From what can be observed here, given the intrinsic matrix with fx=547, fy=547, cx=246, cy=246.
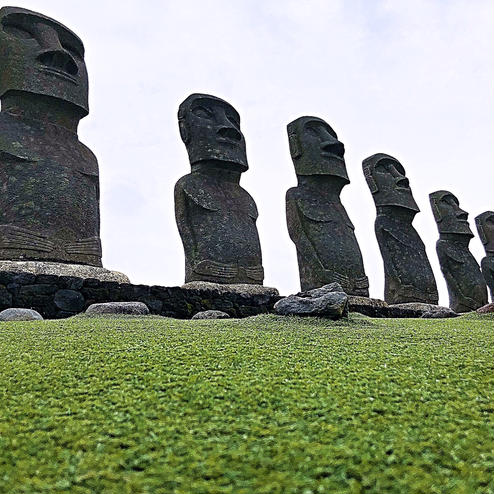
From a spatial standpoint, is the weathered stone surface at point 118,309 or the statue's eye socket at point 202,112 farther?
the statue's eye socket at point 202,112

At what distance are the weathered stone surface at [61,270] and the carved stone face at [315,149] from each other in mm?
5441

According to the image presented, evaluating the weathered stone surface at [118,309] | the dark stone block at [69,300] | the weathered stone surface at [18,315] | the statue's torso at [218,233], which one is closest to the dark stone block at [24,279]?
the dark stone block at [69,300]

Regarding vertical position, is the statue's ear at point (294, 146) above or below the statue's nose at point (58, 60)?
below

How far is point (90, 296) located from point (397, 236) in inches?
331

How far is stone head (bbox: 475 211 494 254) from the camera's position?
1703 centimetres

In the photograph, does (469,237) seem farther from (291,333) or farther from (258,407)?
(258,407)

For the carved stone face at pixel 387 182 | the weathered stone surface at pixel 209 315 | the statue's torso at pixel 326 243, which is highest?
the carved stone face at pixel 387 182

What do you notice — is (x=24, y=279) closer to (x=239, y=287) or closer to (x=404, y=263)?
(x=239, y=287)

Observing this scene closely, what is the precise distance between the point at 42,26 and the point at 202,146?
3.20 meters

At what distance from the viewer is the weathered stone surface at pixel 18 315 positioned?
218 inches

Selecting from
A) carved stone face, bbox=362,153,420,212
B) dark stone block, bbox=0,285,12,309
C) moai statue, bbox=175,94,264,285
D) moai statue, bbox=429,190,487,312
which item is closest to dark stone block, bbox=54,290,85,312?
dark stone block, bbox=0,285,12,309

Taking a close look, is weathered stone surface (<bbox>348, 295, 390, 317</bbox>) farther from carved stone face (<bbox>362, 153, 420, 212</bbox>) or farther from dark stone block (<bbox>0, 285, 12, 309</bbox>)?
dark stone block (<bbox>0, 285, 12, 309</bbox>)

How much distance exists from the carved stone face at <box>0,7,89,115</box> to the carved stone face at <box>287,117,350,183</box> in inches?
185

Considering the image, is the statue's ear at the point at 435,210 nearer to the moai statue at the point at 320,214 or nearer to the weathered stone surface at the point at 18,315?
the moai statue at the point at 320,214
